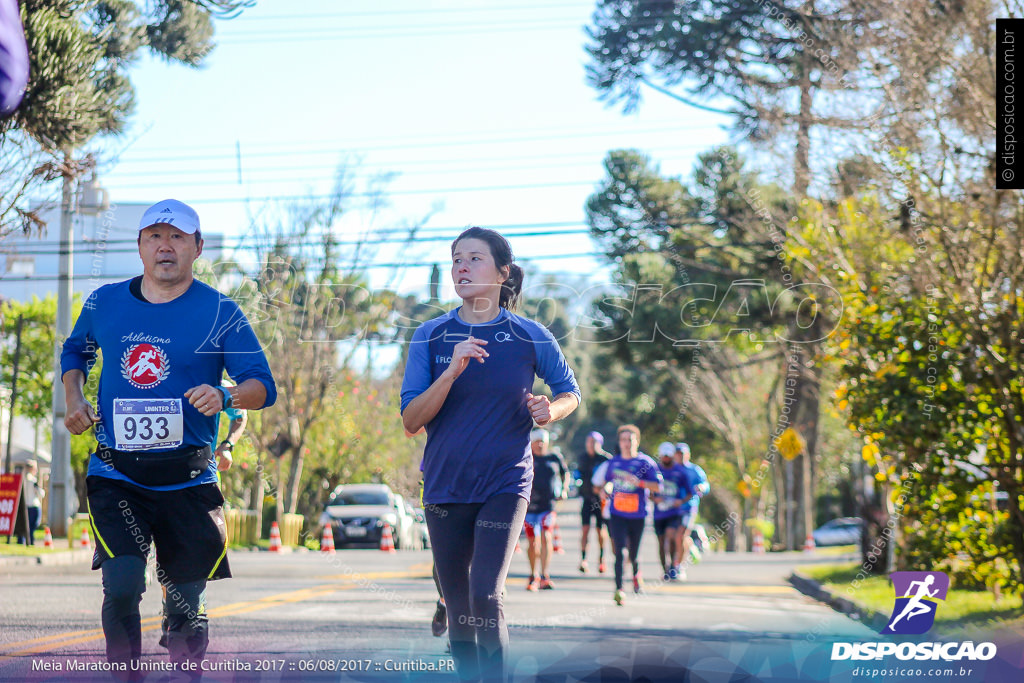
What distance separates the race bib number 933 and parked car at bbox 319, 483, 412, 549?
20401 mm

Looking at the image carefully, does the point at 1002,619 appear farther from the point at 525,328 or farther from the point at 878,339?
the point at 525,328

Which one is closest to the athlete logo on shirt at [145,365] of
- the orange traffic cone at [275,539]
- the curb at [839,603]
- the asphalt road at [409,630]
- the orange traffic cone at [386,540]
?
the asphalt road at [409,630]

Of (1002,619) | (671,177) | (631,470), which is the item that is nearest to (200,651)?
(1002,619)

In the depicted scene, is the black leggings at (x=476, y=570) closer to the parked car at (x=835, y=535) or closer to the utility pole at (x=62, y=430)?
the utility pole at (x=62, y=430)

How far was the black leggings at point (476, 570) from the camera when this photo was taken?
430cm

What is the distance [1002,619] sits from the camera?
9141mm

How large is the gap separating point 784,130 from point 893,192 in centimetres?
468

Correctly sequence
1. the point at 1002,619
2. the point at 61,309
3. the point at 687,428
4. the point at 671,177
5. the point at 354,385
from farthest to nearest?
1. the point at 687,428
2. the point at 354,385
3. the point at 671,177
4. the point at 61,309
5. the point at 1002,619

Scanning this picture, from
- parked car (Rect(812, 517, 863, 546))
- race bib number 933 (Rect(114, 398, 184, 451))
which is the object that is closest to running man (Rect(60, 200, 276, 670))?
race bib number 933 (Rect(114, 398, 184, 451))

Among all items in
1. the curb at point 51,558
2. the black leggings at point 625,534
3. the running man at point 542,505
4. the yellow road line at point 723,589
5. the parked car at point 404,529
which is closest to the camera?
the black leggings at point 625,534

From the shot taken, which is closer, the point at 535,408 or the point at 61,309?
the point at 535,408

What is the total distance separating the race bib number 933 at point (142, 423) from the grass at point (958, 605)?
6.48 m

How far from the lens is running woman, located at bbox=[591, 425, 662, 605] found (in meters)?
12.8

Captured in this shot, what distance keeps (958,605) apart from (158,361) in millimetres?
8250
